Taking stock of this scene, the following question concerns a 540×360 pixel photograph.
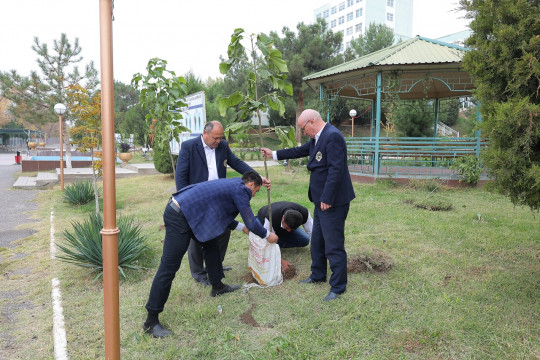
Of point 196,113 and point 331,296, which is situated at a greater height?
point 196,113

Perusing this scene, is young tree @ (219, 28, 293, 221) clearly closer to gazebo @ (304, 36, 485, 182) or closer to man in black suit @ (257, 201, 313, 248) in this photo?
man in black suit @ (257, 201, 313, 248)

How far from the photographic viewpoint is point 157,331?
9.29 feet

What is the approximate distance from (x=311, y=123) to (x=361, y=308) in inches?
65.9

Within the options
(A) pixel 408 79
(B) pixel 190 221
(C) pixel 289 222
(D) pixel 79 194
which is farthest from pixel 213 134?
(A) pixel 408 79

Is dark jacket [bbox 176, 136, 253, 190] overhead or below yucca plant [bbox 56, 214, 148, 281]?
overhead

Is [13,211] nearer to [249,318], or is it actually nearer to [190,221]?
[190,221]

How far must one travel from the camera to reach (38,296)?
3.71 metres

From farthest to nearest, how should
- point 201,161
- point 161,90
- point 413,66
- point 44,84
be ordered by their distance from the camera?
point 44,84 → point 413,66 → point 161,90 → point 201,161

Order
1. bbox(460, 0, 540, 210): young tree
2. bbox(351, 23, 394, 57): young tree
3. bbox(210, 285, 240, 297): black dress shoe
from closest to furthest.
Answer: bbox(460, 0, 540, 210): young tree, bbox(210, 285, 240, 297): black dress shoe, bbox(351, 23, 394, 57): young tree

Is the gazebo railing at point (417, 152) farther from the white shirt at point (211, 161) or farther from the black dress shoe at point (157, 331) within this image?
the black dress shoe at point (157, 331)

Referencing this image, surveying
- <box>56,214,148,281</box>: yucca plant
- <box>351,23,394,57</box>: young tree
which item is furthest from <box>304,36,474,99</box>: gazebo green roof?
<box>351,23,394,57</box>: young tree

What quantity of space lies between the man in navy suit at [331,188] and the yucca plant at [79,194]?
22.9 ft

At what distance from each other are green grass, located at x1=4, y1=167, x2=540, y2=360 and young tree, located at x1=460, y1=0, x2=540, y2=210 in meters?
1.03

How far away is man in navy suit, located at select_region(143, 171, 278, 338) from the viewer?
279cm
